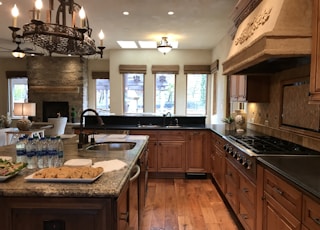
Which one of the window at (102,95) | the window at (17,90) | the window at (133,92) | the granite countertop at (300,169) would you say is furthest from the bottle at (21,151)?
the window at (17,90)

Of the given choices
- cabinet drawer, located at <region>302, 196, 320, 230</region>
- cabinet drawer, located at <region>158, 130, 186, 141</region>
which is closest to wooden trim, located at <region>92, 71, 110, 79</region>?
cabinet drawer, located at <region>158, 130, 186, 141</region>

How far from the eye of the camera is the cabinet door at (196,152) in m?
5.04

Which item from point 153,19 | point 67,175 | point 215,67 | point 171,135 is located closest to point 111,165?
point 67,175

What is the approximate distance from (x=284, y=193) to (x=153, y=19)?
432 centimetres

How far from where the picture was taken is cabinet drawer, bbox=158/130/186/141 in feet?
16.6

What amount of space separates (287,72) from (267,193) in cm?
182

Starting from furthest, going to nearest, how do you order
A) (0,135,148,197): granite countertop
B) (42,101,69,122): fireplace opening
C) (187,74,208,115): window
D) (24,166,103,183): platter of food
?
(42,101,69,122): fireplace opening < (187,74,208,115): window < (24,166,103,183): platter of food < (0,135,148,197): granite countertop

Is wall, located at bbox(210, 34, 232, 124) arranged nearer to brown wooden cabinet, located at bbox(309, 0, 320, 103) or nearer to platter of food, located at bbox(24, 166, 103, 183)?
brown wooden cabinet, located at bbox(309, 0, 320, 103)

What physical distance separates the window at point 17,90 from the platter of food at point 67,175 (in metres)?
9.84

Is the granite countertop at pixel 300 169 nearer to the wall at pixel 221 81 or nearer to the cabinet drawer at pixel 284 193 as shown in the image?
the cabinet drawer at pixel 284 193

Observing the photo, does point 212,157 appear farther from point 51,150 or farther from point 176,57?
point 176,57

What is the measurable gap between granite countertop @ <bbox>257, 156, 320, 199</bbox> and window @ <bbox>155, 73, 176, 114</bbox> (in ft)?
21.9

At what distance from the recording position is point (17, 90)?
10.6 metres

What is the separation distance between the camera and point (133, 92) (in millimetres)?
9016
